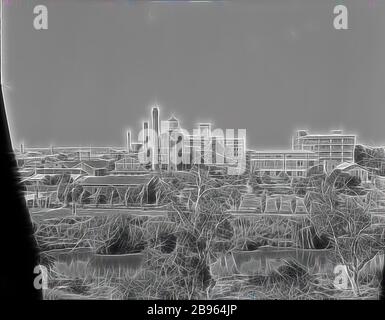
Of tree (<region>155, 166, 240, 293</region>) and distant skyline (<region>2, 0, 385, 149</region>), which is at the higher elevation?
distant skyline (<region>2, 0, 385, 149</region>)

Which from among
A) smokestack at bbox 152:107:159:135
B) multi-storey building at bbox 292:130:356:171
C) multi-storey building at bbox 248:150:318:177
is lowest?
multi-storey building at bbox 248:150:318:177

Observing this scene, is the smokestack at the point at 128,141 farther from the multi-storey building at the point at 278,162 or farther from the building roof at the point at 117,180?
the multi-storey building at the point at 278,162

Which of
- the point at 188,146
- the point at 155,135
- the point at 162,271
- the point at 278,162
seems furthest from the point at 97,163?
the point at 278,162

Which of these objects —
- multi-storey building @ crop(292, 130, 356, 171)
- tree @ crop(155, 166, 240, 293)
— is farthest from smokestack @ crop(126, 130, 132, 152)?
multi-storey building @ crop(292, 130, 356, 171)

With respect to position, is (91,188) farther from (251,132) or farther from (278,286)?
(278,286)

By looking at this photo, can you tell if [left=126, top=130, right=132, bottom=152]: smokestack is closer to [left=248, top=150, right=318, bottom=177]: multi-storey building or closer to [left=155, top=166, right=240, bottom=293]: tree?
[left=155, top=166, right=240, bottom=293]: tree
